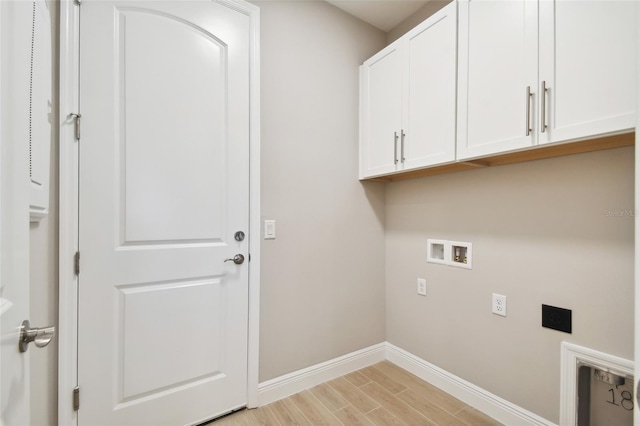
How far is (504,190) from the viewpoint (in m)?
1.66

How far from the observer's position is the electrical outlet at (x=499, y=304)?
1645 millimetres

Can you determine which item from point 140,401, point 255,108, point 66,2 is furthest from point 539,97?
point 140,401

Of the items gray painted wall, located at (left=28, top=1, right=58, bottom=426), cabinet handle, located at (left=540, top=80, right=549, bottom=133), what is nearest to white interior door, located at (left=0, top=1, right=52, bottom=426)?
gray painted wall, located at (left=28, top=1, right=58, bottom=426)

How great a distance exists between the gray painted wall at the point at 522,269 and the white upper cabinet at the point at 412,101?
0.31 m

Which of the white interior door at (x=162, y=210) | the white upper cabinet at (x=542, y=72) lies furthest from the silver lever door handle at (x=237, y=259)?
the white upper cabinet at (x=542, y=72)

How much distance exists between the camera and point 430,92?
1750 millimetres

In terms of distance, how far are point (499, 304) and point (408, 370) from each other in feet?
2.92

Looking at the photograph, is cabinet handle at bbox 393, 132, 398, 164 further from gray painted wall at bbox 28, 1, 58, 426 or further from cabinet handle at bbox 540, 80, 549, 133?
gray painted wall at bbox 28, 1, 58, 426

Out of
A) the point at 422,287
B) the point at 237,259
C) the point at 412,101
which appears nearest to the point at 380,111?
the point at 412,101

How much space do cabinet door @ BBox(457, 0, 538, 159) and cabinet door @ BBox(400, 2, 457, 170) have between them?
2.2 inches

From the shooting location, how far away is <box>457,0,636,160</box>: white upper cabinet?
109 cm

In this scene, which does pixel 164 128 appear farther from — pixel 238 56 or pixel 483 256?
pixel 483 256

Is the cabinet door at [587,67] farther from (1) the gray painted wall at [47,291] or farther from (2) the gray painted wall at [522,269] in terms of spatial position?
(1) the gray painted wall at [47,291]

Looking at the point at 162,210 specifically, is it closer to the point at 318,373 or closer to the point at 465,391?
the point at 318,373
